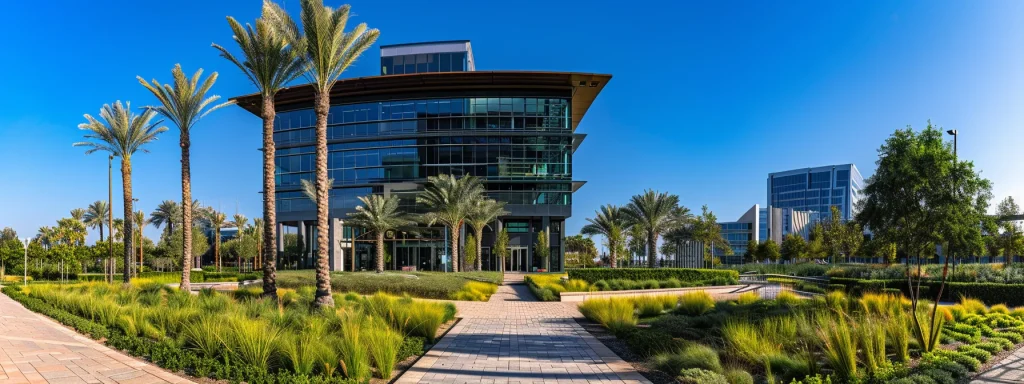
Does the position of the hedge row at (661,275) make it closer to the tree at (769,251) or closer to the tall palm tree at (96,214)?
the tree at (769,251)

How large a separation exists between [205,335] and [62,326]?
7.66m

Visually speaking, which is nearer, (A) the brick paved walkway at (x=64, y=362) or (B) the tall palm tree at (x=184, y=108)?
(A) the brick paved walkway at (x=64, y=362)

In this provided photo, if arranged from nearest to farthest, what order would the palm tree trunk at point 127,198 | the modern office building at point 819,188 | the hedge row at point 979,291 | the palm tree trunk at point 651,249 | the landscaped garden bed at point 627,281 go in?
the hedge row at point 979,291, the landscaped garden bed at point 627,281, the palm tree trunk at point 127,198, the palm tree trunk at point 651,249, the modern office building at point 819,188

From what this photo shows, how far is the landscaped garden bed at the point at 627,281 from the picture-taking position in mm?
23828

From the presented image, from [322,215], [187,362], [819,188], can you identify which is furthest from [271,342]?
[819,188]

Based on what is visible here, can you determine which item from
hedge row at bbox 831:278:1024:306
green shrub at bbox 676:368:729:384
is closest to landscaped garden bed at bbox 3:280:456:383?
green shrub at bbox 676:368:729:384

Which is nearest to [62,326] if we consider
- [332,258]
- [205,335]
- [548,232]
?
[205,335]

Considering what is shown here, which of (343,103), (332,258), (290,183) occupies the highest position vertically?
(343,103)

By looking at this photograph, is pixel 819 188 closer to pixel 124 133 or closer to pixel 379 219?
pixel 379 219

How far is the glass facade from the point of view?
175 feet

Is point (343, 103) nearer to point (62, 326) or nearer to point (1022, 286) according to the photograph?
point (62, 326)

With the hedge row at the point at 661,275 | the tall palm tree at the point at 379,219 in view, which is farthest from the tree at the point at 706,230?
the tall palm tree at the point at 379,219

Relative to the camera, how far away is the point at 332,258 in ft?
157

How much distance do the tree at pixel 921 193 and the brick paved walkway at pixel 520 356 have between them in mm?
10834
